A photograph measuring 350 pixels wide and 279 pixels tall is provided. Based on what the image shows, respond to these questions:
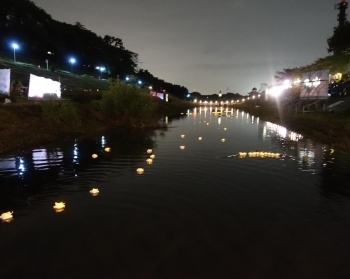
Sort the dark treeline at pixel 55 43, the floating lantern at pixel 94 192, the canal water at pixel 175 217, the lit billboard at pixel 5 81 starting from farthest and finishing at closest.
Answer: the dark treeline at pixel 55 43 < the lit billboard at pixel 5 81 < the floating lantern at pixel 94 192 < the canal water at pixel 175 217

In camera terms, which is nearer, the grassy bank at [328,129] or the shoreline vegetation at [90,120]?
the shoreline vegetation at [90,120]

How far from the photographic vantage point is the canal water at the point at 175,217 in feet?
23.8

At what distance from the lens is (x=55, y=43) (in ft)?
259

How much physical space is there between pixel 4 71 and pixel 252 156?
2408 cm

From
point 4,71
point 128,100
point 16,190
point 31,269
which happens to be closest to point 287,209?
point 31,269

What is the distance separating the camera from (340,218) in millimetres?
9844

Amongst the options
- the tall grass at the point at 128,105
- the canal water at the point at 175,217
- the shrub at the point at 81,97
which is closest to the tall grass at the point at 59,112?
the tall grass at the point at 128,105

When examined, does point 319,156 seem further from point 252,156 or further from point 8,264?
point 8,264

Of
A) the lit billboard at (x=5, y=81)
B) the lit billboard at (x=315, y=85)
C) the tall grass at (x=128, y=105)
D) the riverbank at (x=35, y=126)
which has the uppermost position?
the lit billboard at (x=315, y=85)

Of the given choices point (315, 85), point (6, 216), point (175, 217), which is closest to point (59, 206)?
point (6, 216)

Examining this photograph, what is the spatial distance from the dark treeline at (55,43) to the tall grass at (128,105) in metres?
38.9

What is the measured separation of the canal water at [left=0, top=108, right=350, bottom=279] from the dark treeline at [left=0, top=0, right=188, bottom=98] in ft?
194

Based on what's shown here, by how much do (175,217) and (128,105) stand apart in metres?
25.8

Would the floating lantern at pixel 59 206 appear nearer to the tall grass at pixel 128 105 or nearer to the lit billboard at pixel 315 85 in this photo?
the tall grass at pixel 128 105
